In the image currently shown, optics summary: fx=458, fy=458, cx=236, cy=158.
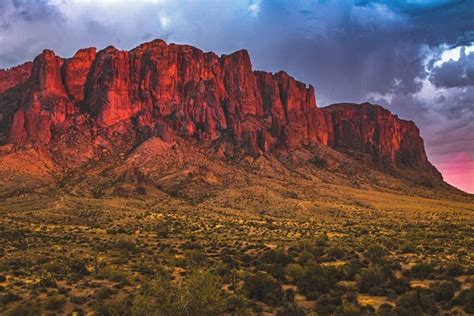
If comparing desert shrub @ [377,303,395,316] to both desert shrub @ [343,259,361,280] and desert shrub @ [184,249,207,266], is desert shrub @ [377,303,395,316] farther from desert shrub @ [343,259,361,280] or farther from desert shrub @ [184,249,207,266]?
desert shrub @ [184,249,207,266]

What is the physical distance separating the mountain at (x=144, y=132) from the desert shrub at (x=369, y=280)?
94.9 m

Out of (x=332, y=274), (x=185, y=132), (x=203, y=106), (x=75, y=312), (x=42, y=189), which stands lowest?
(x=75, y=312)

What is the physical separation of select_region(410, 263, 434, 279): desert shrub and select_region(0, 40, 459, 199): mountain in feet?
312

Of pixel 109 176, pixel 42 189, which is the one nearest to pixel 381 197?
pixel 109 176

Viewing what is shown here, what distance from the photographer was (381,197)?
445ft

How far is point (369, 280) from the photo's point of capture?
3244 cm

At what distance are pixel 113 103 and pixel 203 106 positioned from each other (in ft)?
117

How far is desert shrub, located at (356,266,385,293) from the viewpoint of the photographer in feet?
105

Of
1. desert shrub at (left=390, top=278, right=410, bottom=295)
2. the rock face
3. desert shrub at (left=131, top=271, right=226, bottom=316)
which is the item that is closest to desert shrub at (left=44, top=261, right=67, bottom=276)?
desert shrub at (left=131, top=271, right=226, bottom=316)

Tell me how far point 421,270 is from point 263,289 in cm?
1169

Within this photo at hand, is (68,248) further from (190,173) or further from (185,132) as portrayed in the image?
(185,132)

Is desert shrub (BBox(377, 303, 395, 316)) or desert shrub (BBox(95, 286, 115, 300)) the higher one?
desert shrub (BBox(377, 303, 395, 316))

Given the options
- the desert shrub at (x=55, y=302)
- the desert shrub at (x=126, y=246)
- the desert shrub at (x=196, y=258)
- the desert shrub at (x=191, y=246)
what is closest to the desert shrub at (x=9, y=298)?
the desert shrub at (x=55, y=302)

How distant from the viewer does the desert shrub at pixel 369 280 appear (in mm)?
32125
